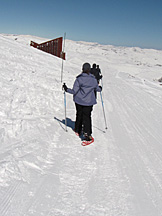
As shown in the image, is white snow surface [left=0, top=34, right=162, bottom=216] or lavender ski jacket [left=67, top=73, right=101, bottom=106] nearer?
white snow surface [left=0, top=34, right=162, bottom=216]

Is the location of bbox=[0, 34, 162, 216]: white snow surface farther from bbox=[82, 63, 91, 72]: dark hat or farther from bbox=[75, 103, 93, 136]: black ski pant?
bbox=[82, 63, 91, 72]: dark hat

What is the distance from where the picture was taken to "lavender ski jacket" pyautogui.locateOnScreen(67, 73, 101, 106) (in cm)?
406

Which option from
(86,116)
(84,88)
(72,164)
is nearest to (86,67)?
→ (84,88)

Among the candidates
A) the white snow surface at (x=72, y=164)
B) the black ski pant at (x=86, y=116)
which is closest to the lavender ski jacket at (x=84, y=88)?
the black ski pant at (x=86, y=116)

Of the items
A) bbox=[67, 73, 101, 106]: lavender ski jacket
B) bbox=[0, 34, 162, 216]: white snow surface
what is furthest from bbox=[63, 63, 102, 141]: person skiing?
bbox=[0, 34, 162, 216]: white snow surface

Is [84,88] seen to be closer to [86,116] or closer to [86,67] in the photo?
[86,67]

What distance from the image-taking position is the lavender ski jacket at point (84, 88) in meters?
4.06

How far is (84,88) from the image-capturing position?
409 centimetres

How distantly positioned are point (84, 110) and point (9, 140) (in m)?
1.78

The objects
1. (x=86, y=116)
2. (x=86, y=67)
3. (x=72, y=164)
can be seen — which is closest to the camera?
(x=72, y=164)

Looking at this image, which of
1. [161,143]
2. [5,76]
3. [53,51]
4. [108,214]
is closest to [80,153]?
[108,214]

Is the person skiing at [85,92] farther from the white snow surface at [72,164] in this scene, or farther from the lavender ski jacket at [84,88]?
the white snow surface at [72,164]

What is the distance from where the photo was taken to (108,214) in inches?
88.0

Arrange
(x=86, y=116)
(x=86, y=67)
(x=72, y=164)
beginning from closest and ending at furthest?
(x=72, y=164), (x=86, y=67), (x=86, y=116)
